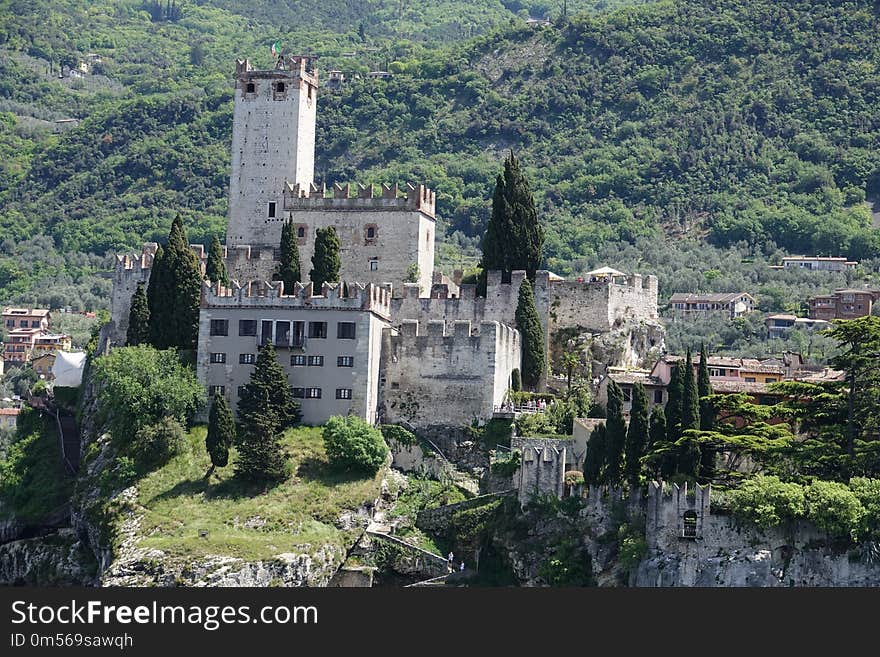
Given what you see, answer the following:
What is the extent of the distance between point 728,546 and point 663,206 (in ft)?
321

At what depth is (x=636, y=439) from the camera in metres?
81.4

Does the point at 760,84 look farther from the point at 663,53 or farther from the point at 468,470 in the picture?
the point at 468,470

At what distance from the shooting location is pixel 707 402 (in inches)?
3270

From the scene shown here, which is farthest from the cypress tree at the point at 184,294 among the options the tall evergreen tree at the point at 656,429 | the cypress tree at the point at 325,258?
the tall evergreen tree at the point at 656,429

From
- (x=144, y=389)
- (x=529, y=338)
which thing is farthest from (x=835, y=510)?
(x=144, y=389)

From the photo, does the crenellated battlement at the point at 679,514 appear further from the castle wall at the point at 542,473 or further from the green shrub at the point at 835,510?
the castle wall at the point at 542,473

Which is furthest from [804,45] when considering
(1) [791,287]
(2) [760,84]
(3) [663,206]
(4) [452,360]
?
(4) [452,360]

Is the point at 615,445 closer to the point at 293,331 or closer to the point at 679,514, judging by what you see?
the point at 679,514

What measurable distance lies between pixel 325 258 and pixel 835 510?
1189 inches

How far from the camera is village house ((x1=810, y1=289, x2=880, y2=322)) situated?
5586 inches

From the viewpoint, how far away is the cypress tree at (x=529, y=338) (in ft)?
311

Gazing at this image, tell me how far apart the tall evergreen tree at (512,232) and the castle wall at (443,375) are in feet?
22.4

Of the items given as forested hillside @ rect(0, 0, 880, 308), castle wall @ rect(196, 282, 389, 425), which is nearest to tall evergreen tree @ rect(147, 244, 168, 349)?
castle wall @ rect(196, 282, 389, 425)

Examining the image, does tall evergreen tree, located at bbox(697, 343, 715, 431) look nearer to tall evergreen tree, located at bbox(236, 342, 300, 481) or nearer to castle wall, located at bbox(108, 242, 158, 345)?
tall evergreen tree, located at bbox(236, 342, 300, 481)
